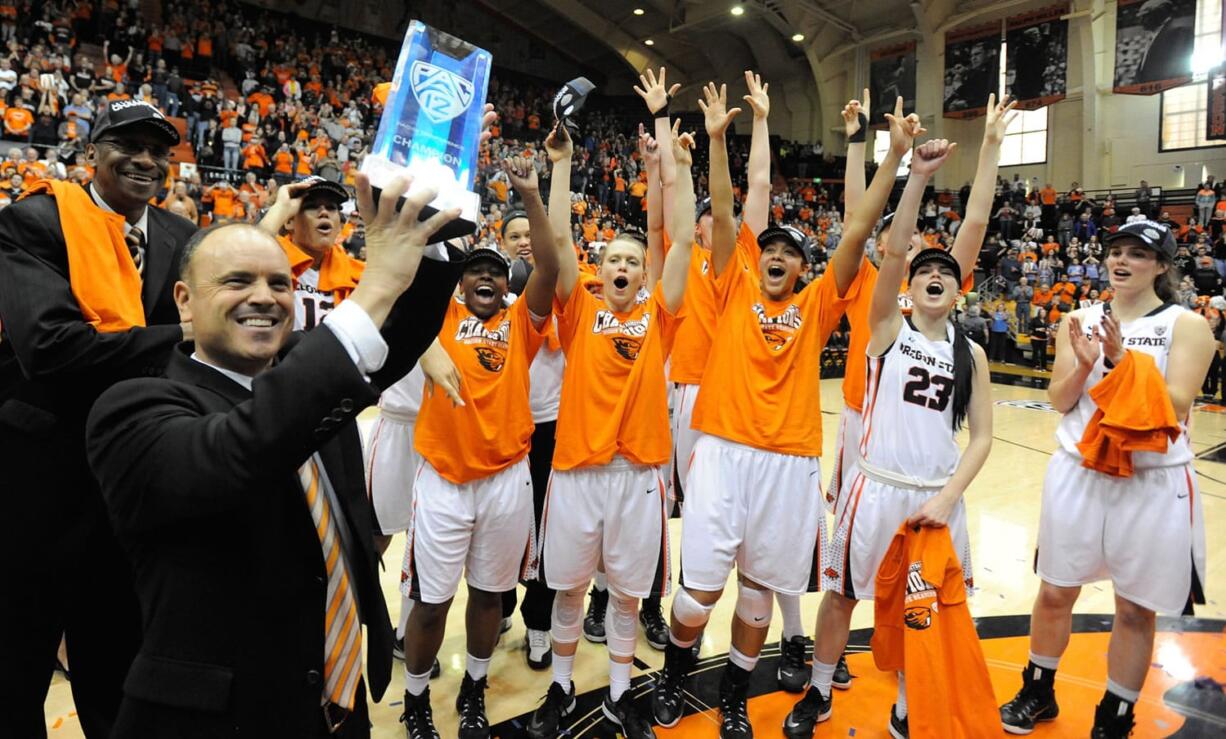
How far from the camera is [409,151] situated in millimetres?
1254

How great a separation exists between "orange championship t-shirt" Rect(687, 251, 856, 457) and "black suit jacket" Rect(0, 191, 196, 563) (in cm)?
207

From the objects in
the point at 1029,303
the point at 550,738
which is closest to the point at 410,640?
the point at 550,738

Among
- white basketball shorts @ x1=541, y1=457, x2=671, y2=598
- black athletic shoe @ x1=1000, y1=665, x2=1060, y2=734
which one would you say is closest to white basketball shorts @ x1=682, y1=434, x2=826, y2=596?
white basketball shorts @ x1=541, y1=457, x2=671, y2=598

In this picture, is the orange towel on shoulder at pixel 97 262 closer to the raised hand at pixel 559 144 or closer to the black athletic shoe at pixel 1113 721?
the raised hand at pixel 559 144

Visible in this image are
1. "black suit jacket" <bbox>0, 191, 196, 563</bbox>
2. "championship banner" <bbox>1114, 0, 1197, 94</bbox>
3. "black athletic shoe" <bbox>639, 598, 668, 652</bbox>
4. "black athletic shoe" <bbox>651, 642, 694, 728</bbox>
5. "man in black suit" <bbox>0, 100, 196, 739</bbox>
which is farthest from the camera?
"championship banner" <bbox>1114, 0, 1197, 94</bbox>

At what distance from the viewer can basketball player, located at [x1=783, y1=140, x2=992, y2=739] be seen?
9.68ft

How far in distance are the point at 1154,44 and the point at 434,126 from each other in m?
23.8

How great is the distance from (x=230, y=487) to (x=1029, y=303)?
19.5m

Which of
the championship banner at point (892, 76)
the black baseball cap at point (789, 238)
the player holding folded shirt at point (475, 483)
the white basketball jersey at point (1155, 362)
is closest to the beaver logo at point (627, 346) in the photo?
the player holding folded shirt at point (475, 483)

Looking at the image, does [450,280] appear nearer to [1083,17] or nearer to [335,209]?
[335,209]

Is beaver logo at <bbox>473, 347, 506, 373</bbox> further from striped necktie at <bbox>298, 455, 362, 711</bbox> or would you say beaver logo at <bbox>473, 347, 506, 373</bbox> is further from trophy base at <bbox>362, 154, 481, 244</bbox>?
trophy base at <bbox>362, 154, 481, 244</bbox>

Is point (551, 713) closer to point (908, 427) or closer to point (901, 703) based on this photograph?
point (901, 703)

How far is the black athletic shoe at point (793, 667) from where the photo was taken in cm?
339

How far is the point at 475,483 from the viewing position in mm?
2949
